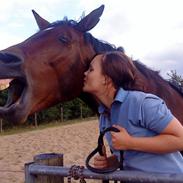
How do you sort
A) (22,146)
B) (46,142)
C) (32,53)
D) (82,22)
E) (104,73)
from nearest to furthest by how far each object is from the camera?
(104,73) → (32,53) → (82,22) → (22,146) → (46,142)

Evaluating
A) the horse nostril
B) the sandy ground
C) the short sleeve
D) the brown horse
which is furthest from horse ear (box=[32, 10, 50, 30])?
the sandy ground

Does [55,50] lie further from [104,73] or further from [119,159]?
[119,159]

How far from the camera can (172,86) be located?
2.92 meters

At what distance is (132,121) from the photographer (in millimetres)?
1891

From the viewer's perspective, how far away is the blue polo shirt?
1814 mm

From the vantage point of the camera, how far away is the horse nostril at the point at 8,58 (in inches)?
90.7

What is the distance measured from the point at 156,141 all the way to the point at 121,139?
0.50 feet

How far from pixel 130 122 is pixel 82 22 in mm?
1038

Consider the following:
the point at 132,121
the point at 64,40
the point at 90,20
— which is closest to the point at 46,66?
the point at 64,40

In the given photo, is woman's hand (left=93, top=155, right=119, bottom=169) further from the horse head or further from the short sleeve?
the horse head

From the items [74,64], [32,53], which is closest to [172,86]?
[74,64]

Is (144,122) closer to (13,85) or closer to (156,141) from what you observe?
(156,141)

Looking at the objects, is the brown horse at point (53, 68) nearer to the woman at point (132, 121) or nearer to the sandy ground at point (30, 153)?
the woman at point (132, 121)

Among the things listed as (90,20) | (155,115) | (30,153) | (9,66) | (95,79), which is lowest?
(30,153)
